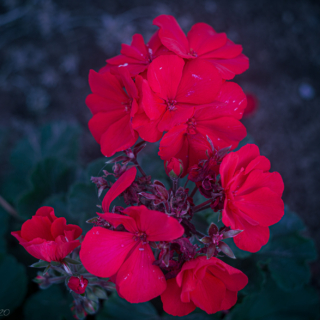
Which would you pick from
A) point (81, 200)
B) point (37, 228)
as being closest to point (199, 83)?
point (37, 228)

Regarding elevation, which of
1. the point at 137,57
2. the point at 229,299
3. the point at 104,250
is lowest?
the point at 229,299

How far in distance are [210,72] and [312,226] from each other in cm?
207

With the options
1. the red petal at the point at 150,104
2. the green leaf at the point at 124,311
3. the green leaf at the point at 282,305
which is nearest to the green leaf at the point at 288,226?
the green leaf at the point at 282,305

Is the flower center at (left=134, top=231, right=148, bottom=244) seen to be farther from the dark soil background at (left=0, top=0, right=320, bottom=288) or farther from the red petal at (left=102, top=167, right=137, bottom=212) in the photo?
the dark soil background at (left=0, top=0, right=320, bottom=288)

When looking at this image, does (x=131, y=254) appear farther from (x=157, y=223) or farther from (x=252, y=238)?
(x=252, y=238)

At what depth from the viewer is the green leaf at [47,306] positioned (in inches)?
68.5

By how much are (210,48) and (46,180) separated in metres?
1.49

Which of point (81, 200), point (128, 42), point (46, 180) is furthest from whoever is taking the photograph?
point (128, 42)

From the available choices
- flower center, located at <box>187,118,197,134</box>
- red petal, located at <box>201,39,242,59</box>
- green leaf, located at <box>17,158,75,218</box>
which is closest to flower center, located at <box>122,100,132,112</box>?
flower center, located at <box>187,118,197,134</box>

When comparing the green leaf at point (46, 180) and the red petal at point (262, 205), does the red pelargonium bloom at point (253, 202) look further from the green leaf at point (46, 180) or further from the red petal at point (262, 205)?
the green leaf at point (46, 180)

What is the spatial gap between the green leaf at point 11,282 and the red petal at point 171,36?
1.65 m

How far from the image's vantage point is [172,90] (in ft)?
3.11

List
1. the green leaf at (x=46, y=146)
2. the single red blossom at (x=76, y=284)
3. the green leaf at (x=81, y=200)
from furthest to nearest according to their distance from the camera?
the green leaf at (x=46, y=146)
the green leaf at (x=81, y=200)
the single red blossom at (x=76, y=284)

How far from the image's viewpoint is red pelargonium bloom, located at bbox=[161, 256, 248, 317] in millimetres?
815
